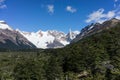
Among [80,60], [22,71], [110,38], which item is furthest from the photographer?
[110,38]

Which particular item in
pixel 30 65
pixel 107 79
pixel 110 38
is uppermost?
pixel 110 38

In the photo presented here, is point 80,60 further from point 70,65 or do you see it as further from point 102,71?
point 102,71

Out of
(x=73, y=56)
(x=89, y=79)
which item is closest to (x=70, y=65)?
(x=73, y=56)

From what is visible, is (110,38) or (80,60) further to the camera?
(110,38)

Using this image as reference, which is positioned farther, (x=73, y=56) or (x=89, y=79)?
(x=73, y=56)

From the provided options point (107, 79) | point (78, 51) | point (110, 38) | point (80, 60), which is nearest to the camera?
point (107, 79)

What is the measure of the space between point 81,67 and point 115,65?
2213 cm

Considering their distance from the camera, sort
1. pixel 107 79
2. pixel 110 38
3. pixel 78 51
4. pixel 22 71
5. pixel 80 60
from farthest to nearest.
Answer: pixel 110 38, pixel 78 51, pixel 80 60, pixel 22 71, pixel 107 79

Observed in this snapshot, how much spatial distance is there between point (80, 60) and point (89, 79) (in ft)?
101

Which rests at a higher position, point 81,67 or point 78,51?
point 78,51

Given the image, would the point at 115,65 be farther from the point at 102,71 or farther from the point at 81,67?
the point at 81,67

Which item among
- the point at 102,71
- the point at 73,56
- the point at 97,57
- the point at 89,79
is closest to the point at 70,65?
the point at 73,56

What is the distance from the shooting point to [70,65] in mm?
136000

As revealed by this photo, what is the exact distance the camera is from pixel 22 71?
124 metres
